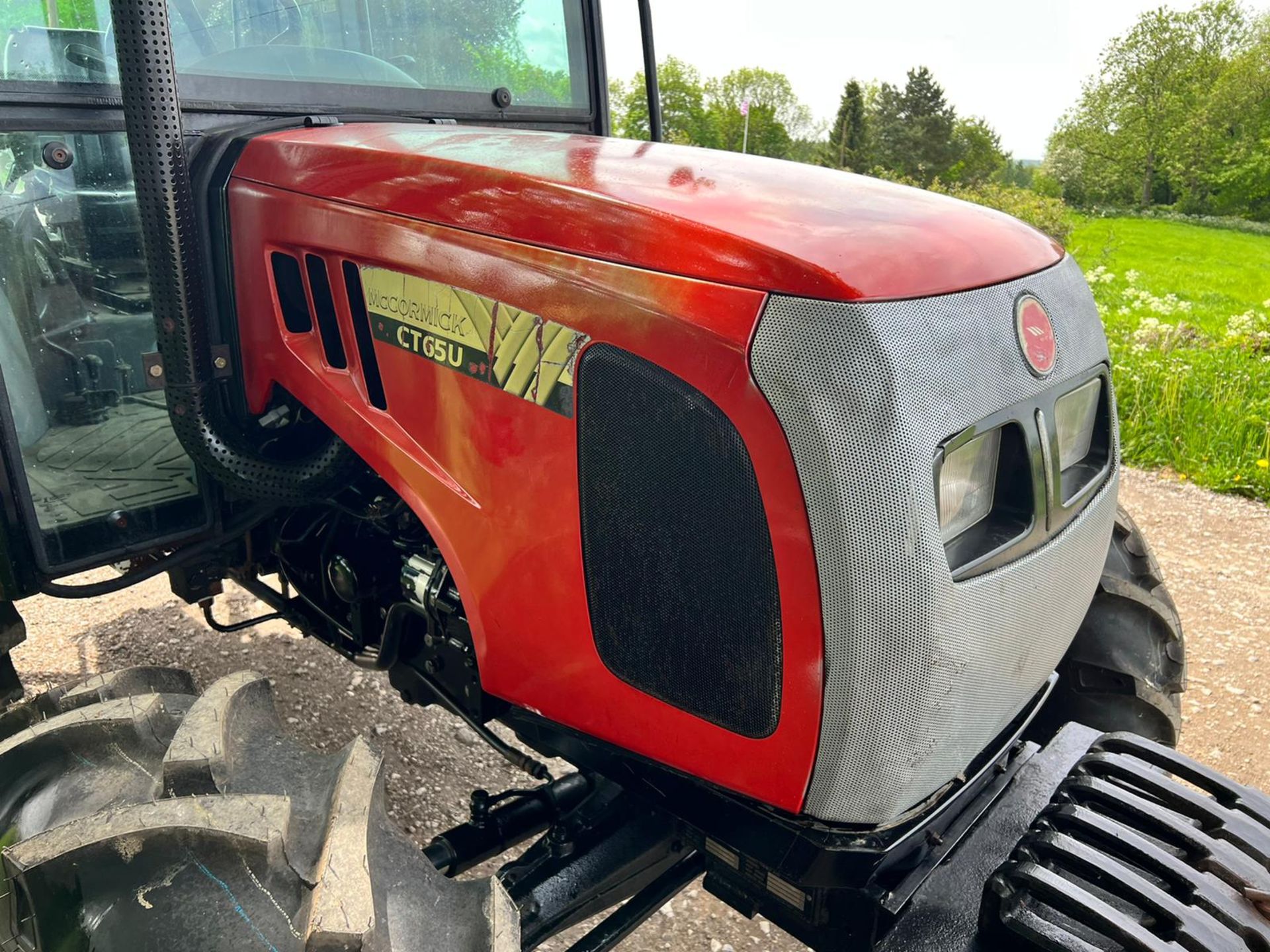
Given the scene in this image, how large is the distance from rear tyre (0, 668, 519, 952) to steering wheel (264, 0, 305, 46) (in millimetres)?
1312

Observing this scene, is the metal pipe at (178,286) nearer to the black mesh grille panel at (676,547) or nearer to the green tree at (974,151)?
the black mesh grille panel at (676,547)

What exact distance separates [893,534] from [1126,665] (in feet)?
3.92

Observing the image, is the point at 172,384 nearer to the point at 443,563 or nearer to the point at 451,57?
the point at 443,563

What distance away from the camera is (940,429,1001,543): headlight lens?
121 cm

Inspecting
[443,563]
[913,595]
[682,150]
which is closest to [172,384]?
[443,563]

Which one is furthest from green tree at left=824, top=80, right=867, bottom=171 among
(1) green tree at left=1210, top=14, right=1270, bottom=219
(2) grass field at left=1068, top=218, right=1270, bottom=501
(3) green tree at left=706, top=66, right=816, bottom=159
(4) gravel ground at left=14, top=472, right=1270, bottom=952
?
(4) gravel ground at left=14, top=472, right=1270, bottom=952

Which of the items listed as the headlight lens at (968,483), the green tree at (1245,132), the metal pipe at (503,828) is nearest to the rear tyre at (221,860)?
the metal pipe at (503,828)

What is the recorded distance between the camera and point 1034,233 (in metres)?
1.57

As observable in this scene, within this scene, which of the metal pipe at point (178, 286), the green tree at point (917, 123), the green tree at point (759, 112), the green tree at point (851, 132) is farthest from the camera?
the green tree at point (759, 112)

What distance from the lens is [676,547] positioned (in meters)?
1.29

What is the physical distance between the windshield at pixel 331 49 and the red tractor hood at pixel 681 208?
0.24 metres

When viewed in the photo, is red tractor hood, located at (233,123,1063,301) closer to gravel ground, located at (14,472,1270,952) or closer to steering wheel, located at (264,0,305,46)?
steering wheel, located at (264,0,305,46)

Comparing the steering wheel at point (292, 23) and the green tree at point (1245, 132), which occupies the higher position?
the green tree at point (1245, 132)

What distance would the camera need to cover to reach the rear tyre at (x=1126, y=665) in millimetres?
2041
